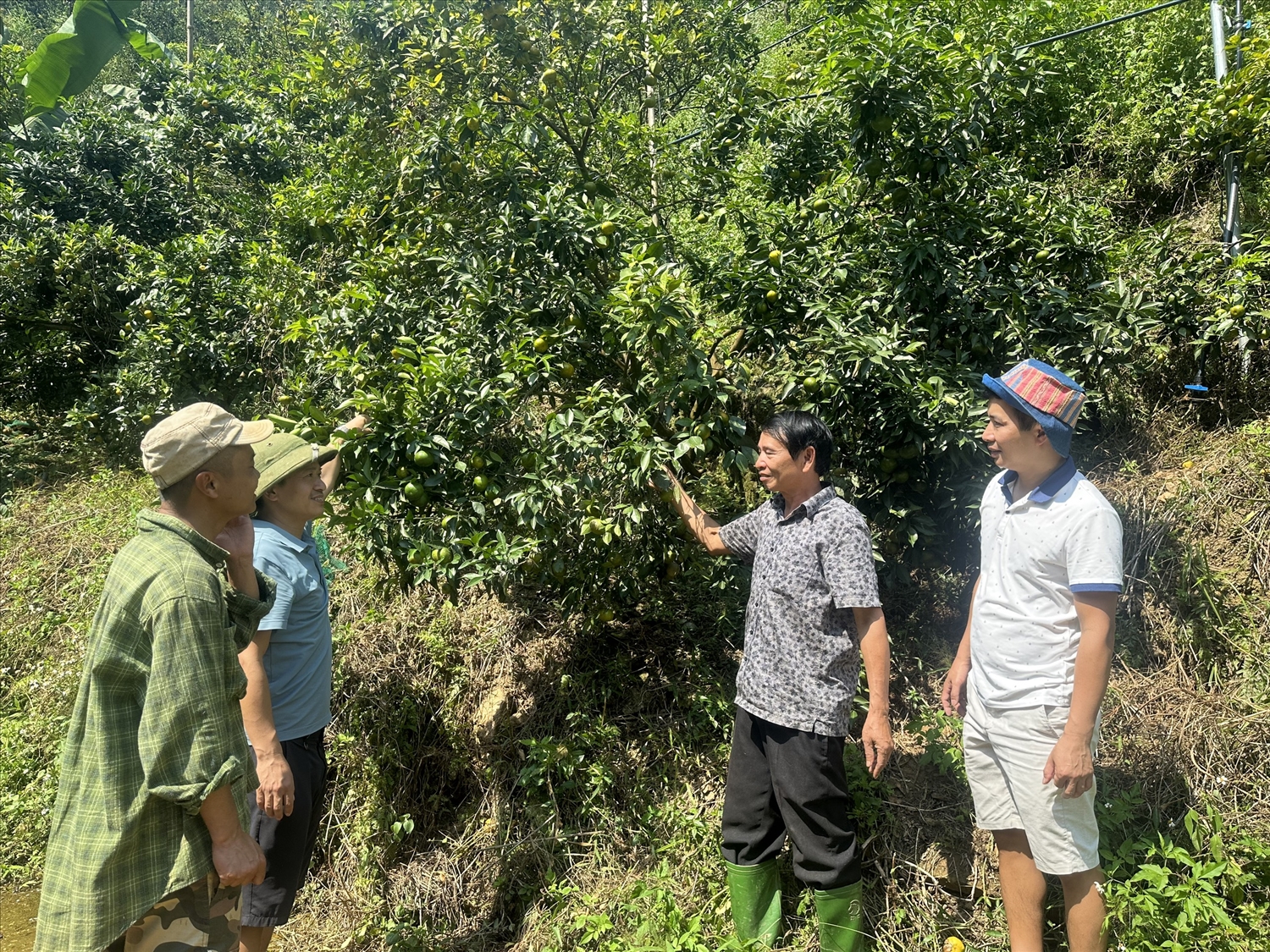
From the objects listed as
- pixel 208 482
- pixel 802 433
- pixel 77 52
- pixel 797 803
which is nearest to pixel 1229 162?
pixel 802 433

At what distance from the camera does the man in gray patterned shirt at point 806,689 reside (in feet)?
9.26

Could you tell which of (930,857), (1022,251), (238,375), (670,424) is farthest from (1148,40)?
(238,375)

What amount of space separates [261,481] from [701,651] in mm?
2174

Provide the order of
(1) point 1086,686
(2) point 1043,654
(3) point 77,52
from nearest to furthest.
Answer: (1) point 1086,686
(2) point 1043,654
(3) point 77,52

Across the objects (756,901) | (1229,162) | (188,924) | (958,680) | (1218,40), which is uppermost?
(1218,40)

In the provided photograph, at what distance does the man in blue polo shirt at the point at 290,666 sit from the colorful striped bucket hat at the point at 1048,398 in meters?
2.24

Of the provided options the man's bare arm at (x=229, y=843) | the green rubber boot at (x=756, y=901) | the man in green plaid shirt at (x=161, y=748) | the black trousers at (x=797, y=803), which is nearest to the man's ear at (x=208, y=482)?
the man in green plaid shirt at (x=161, y=748)

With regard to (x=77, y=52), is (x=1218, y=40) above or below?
below

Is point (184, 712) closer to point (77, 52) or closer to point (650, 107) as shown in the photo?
point (650, 107)

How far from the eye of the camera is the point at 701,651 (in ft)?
13.8

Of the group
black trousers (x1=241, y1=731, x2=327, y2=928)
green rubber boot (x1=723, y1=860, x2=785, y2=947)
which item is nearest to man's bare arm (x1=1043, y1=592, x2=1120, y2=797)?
green rubber boot (x1=723, y1=860, x2=785, y2=947)

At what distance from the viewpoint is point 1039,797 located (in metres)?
2.58

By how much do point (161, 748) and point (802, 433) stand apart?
204 cm

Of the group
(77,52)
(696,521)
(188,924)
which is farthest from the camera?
(77,52)
